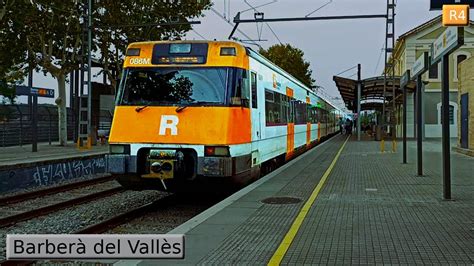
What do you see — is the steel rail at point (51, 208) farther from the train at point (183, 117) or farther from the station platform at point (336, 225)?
the station platform at point (336, 225)

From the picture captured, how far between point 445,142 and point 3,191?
36.1ft

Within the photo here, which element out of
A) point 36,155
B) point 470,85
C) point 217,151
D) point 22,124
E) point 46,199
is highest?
point 470,85

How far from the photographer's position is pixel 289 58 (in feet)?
196

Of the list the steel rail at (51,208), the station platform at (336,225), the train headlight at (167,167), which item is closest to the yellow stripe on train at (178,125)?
the train headlight at (167,167)

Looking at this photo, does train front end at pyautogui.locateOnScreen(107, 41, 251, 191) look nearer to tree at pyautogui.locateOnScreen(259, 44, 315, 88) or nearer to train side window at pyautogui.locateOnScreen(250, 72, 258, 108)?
train side window at pyautogui.locateOnScreen(250, 72, 258, 108)

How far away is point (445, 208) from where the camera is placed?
910 centimetres

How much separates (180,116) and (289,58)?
166 ft

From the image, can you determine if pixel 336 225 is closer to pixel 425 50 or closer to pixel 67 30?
pixel 67 30

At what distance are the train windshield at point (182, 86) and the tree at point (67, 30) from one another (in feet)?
54.9

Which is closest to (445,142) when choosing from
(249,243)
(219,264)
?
(249,243)

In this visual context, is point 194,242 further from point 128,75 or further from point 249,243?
point 128,75

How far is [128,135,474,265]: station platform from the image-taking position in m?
6.01

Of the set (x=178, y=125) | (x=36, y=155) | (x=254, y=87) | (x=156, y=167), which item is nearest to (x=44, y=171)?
(x=36, y=155)

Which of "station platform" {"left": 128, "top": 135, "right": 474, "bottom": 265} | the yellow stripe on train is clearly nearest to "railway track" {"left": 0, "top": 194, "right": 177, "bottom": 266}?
the yellow stripe on train
